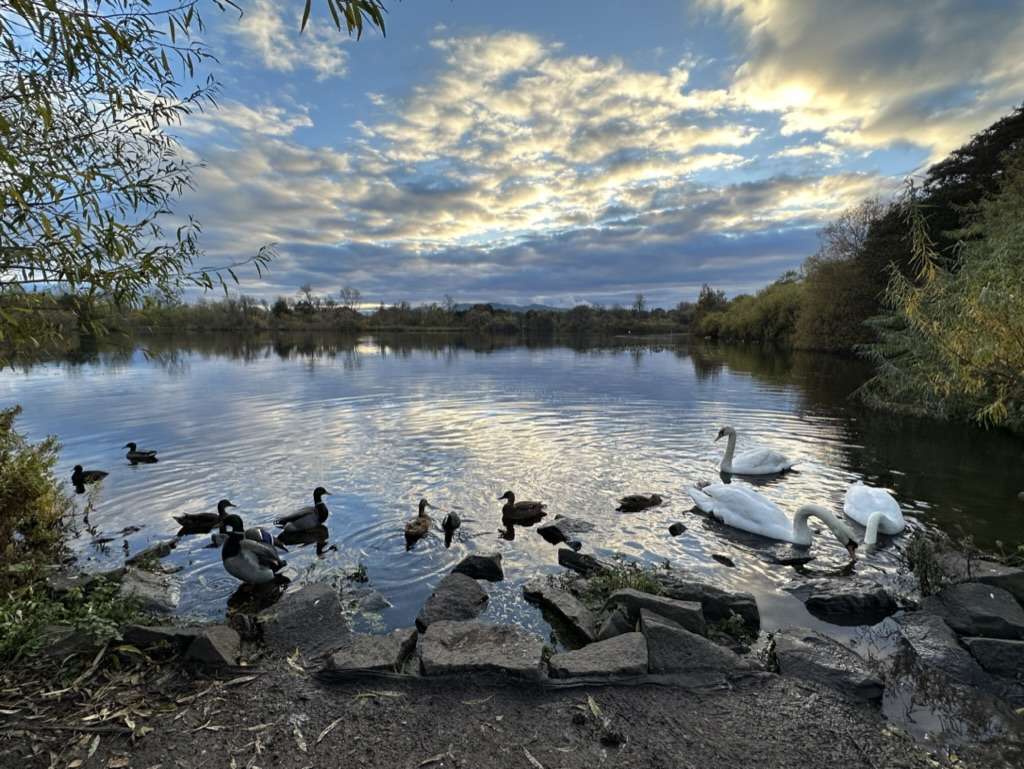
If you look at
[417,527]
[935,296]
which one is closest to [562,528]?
[417,527]

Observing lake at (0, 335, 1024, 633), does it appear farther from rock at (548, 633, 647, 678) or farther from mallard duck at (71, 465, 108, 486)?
rock at (548, 633, 647, 678)

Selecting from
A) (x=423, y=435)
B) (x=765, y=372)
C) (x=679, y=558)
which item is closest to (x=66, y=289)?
(x=679, y=558)

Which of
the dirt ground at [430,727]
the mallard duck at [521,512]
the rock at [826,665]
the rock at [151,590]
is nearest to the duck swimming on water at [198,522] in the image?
the rock at [151,590]

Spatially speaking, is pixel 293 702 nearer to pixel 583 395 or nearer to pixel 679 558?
pixel 679 558

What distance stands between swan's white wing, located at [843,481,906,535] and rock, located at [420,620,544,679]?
6518 mm

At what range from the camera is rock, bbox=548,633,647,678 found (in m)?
4.32

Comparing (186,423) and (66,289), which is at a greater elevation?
(66,289)

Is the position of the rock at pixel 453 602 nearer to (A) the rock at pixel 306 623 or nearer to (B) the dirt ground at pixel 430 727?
(A) the rock at pixel 306 623

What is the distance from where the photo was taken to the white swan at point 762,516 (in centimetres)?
743

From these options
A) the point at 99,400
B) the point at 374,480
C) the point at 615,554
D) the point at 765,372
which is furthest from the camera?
the point at 765,372

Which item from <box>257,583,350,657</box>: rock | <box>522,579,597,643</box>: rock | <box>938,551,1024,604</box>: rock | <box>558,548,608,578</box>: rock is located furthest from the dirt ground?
<box>938,551,1024,604</box>: rock

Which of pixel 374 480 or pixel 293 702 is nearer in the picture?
pixel 293 702

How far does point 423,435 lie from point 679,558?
9.44 meters

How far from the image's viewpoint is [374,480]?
1105 centimetres
